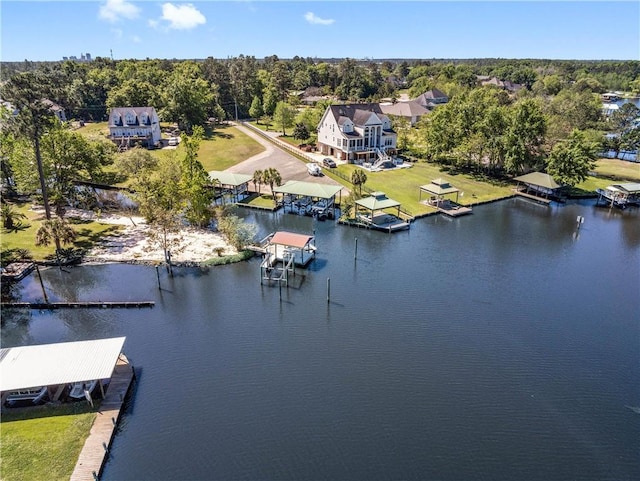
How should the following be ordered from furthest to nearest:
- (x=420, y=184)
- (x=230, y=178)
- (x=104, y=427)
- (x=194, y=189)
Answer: (x=420, y=184), (x=230, y=178), (x=194, y=189), (x=104, y=427)

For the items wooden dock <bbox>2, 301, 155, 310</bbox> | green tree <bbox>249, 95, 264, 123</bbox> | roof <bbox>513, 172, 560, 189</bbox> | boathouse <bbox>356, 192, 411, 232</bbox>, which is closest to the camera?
wooden dock <bbox>2, 301, 155, 310</bbox>

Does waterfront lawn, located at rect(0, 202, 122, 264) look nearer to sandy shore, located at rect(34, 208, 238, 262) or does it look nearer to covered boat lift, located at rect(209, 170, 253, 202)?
sandy shore, located at rect(34, 208, 238, 262)

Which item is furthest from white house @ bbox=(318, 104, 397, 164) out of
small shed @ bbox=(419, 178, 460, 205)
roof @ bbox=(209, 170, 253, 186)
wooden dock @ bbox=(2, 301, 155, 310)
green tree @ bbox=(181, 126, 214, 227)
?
wooden dock @ bbox=(2, 301, 155, 310)

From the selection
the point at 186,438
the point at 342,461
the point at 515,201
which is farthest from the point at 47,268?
the point at 515,201

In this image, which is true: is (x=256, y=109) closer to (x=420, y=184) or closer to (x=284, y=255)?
(x=420, y=184)

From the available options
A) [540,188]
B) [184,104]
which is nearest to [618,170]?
[540,188]

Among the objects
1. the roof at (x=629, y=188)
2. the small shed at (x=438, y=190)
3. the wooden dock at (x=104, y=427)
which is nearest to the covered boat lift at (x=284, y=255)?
the wooden dock at (x=104, y=427)
